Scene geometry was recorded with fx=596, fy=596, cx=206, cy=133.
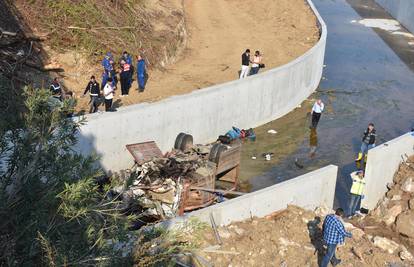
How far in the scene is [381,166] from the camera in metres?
18.5

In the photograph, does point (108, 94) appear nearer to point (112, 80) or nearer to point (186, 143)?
point (112, 80)

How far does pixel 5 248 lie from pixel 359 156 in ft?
54.4

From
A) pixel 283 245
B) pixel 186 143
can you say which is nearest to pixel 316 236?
pixel 283 245

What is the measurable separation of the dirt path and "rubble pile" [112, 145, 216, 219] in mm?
5111

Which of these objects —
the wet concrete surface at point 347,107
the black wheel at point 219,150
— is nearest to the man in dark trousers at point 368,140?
the wet concrete surface at point 347,107

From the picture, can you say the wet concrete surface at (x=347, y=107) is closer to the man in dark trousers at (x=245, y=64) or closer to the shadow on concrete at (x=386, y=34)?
the shadow on concrete at (x=386, y=34)

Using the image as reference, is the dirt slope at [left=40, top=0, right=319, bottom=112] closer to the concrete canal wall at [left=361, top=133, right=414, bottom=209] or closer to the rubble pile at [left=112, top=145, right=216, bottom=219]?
the rubble pile at [left=112, top=145, right=216, bottom=219]

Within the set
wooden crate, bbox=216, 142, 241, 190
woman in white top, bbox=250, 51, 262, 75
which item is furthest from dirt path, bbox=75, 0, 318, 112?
wooden crate, bbox=216, 142, 241, 190

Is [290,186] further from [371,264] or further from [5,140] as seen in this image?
[5,140]

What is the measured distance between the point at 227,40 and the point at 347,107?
25.8ft

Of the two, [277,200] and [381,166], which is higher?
[277,200]

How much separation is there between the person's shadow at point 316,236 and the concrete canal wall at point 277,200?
994 millimetres

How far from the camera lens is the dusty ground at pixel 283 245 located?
12.9 metres

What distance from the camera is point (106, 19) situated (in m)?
25.5
